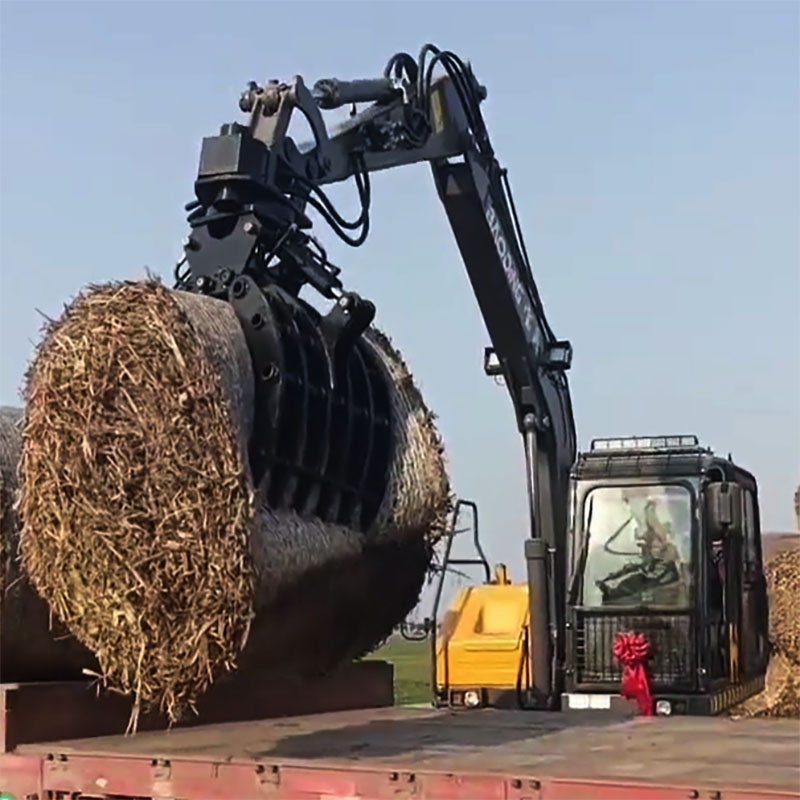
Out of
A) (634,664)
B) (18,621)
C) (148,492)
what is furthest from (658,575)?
(148,492)

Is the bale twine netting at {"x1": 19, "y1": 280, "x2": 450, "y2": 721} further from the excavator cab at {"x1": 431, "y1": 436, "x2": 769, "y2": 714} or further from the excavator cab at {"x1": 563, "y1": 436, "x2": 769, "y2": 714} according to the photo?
the excavator cab at {"x1": 563, "y1": 436, "x2": 769, "y2": 714}

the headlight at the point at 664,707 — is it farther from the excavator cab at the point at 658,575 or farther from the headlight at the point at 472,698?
the headlight at the point at 472,698

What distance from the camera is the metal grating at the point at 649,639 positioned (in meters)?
9.05

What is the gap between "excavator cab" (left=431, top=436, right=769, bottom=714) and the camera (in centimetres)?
908

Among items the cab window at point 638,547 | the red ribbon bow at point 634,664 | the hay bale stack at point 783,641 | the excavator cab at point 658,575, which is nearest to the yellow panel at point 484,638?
the excavator cab at point 658,575

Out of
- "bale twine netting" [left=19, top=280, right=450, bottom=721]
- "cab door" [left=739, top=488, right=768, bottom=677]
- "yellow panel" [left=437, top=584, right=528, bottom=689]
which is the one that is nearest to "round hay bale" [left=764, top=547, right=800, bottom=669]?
"cab door" [left=739, top=488, right=768, bottom=677]

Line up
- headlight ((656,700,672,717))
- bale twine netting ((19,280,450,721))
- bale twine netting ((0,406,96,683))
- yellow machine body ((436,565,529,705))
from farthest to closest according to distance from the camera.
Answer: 1. yellow machine body ((436,565,529,705))
2. headlight ((656,700,672,717))
3. bale twine netting ((0,406,96,683))
4. bale twine netting ((19,280,450,721))

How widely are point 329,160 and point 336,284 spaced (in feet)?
2.95

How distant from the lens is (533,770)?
442 centimetres

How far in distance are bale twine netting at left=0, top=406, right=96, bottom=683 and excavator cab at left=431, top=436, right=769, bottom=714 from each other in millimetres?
3279

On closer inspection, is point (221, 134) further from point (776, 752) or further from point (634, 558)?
point (634, 558)

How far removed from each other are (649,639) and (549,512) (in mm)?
1160

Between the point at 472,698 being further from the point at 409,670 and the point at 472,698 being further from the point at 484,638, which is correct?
the point at 409,670

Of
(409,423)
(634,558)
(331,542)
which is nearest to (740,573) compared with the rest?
(634,558)
